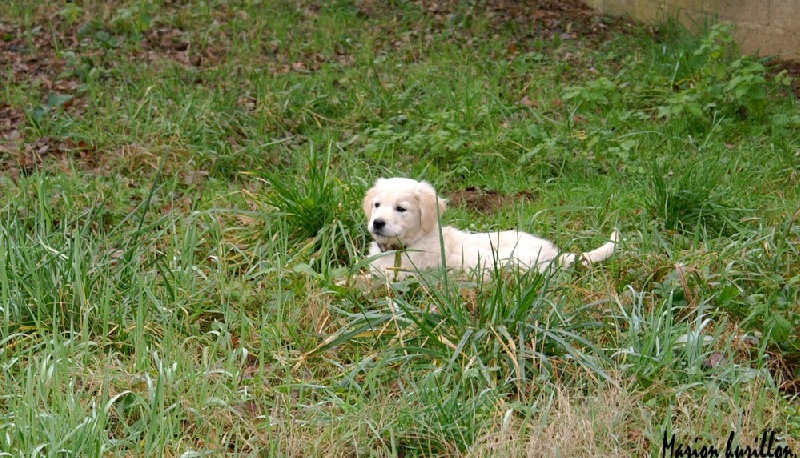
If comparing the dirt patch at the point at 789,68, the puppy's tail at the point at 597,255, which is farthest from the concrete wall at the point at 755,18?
the puppy's tail at the point at 597,255

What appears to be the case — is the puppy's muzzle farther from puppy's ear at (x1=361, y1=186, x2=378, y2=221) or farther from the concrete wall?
the concrete wall

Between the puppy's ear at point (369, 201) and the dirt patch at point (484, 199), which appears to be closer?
the puppy's ear at point (369, 201)

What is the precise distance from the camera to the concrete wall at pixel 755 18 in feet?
27.4

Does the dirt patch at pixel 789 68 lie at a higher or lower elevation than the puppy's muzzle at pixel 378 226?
lower

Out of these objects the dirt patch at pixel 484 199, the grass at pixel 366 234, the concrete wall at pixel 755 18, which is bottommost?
the dirt patch at pixel 484 199

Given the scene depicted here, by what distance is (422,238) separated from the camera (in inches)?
210

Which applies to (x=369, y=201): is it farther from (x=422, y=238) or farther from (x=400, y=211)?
(x=422, y=238)

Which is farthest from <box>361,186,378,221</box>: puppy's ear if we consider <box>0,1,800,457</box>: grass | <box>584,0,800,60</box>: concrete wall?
<box>584,0,800,60</box>: concrete wall

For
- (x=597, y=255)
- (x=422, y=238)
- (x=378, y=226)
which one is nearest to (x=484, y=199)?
(x=422, y=238)

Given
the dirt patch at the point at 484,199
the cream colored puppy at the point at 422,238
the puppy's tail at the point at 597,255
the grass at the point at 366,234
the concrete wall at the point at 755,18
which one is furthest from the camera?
→ the concrete wall at the point at 755,18

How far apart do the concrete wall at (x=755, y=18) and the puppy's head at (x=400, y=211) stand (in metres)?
4.48

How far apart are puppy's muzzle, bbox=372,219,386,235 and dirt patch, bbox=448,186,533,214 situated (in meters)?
1.23

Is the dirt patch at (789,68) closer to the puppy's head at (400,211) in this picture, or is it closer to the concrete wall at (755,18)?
the concrete wall at (755,18)

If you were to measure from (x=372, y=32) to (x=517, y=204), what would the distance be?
12.9 ft
